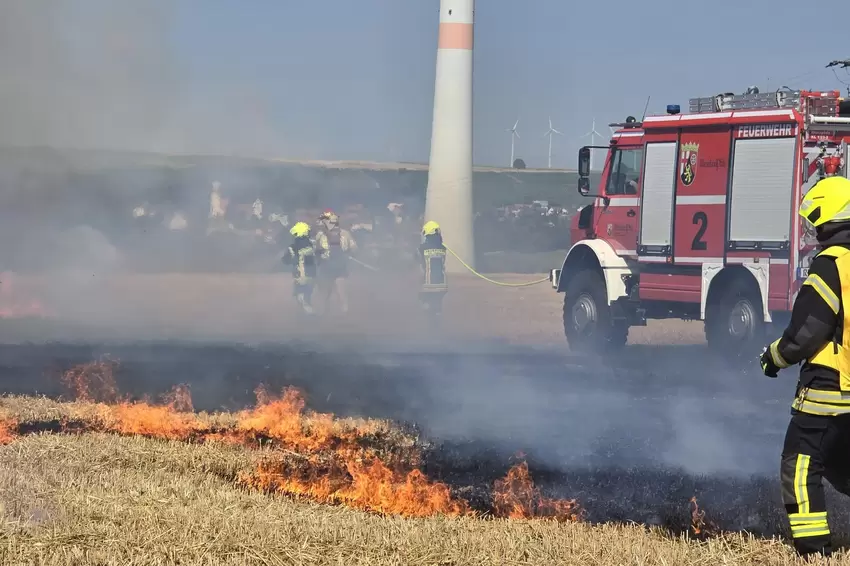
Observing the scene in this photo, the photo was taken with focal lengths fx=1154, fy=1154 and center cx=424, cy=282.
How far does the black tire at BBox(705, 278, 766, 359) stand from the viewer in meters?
13.1

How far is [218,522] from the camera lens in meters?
5.48

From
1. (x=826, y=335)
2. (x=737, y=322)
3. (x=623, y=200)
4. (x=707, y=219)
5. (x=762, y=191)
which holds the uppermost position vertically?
(x=762, y=191)

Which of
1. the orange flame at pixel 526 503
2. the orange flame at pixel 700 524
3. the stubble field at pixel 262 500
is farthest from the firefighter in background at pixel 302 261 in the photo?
the orange flame at pixel 700 524

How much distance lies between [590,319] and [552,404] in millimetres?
4931

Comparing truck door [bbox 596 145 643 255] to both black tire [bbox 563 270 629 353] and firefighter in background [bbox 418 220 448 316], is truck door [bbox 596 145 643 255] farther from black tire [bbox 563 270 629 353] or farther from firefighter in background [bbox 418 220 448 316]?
firefighter in background [bbox 418 220 448 316]

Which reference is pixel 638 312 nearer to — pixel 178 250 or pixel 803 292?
pixel 803 292

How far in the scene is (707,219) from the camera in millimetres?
13727

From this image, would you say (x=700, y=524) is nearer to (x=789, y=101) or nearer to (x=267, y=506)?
(x=267, y=506)

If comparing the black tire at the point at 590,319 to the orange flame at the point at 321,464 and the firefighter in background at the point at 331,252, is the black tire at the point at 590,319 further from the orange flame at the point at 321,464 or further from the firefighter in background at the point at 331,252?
the orange flame at the point at 321,464

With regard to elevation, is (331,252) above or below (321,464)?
above

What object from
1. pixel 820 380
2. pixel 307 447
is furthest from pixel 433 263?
pixel 820 380

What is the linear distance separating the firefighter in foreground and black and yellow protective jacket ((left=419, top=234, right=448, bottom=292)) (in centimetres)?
1205

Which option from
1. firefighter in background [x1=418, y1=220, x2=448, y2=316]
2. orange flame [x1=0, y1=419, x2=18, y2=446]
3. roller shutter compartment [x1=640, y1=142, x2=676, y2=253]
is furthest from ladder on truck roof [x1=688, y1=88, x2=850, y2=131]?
orange flame [x1=0, y1=419, x2=18, y2=446]

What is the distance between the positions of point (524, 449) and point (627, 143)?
7.81 metres
